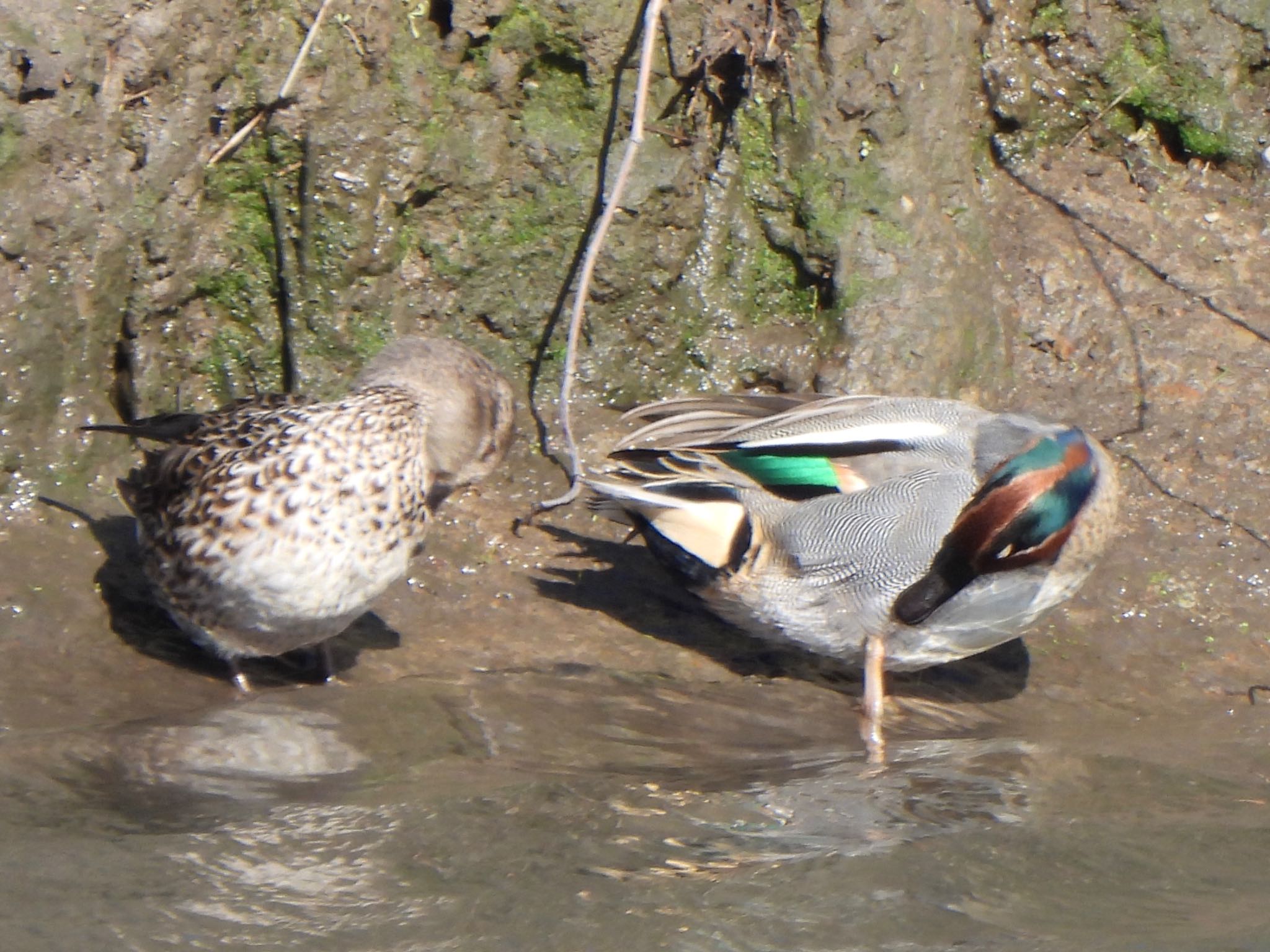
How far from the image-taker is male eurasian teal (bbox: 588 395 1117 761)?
407 centimetres

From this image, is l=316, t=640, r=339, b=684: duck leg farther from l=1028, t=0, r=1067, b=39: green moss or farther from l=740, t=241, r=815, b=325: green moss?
l=1028, t=0, r=1067, b=39: green moss

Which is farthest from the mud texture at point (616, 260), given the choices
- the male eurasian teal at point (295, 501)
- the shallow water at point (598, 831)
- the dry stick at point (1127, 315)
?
the shallow water at point (598, 831)

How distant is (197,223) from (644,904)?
289 centimetres

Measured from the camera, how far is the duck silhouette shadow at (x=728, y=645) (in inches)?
172

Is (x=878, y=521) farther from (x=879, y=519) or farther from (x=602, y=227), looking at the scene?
(x=602, y=227)

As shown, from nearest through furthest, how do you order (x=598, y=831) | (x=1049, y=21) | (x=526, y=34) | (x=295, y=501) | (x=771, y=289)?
(x=598, y=831) → (x=295, y=501) → (x=526, y=34) → (x=771, y=289) → (x=1049, y=21)

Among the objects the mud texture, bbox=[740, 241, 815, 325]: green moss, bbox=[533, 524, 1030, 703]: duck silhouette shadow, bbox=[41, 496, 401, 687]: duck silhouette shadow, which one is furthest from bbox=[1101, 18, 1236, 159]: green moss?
bbox=[41, 496, 401, 687]: duck silhouette shadow

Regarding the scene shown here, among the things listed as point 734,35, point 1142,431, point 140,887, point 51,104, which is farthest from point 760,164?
point 140,887

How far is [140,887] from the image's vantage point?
95.2 inches

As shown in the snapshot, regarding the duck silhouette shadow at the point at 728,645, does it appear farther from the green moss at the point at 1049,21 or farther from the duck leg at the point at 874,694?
the green moss at the point at 1049,21

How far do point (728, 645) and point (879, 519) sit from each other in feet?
2.08

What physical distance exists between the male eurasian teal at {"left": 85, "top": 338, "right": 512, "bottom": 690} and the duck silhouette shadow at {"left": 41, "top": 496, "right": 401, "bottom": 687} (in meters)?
0.16

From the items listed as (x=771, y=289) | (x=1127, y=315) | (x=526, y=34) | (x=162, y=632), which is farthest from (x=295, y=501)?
(x=1127, y=315)

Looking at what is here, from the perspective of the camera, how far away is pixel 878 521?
415cm
